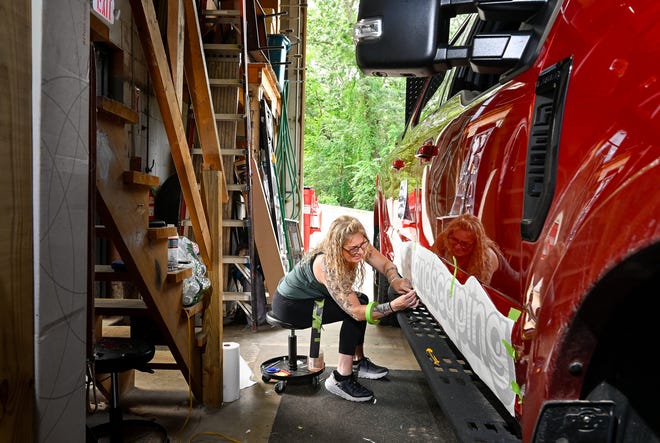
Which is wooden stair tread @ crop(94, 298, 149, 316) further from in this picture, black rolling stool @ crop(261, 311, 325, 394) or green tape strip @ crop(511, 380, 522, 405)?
green tape strip @ crop(511, 380, 522, 405)

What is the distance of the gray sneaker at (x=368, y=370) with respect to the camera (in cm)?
331

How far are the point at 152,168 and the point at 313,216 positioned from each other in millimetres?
4660

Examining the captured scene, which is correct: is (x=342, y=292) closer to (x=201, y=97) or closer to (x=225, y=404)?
(x=225, y=404)

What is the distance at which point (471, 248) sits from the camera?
4.56 ft

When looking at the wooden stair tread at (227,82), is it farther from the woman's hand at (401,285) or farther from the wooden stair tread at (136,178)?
the woman's hand at (401,285)

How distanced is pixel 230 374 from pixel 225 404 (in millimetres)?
167

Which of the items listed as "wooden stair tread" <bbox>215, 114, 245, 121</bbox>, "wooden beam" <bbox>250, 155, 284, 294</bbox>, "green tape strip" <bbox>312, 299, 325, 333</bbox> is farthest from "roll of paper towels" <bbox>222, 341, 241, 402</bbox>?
"wooden stair tread" <bbox>215, 114, 245, 121</bbox>

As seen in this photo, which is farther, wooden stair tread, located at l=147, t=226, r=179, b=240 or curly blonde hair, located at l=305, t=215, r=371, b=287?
curly blonde hair, located at l=305, t=215, r=371, b=287

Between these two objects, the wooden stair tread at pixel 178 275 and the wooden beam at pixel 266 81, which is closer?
the wooden stair tread at pixel 178 275

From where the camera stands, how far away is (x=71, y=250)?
1.09 metres

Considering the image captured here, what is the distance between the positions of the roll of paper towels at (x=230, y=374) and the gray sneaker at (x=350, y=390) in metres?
0.56

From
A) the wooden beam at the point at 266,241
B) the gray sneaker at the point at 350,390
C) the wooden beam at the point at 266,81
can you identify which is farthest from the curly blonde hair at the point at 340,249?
the wooden beam at the point at 266,81

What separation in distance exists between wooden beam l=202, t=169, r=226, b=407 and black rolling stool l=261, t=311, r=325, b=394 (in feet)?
1.26

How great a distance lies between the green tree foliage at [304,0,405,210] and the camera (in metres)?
16.8
